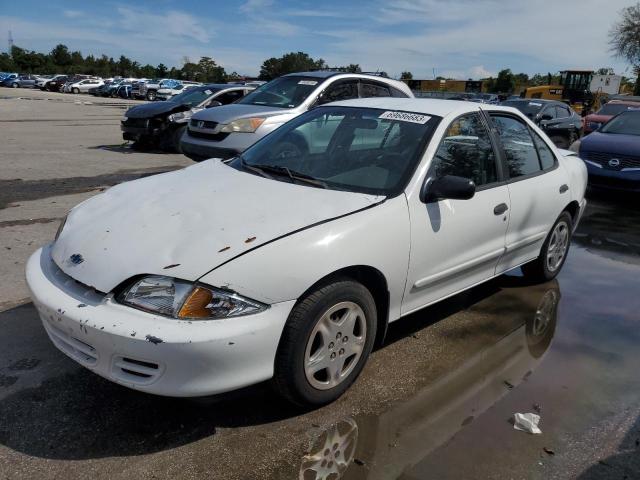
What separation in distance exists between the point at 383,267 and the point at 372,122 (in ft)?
4.09

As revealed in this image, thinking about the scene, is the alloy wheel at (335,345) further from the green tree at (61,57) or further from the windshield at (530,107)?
the green tree at (61,57)

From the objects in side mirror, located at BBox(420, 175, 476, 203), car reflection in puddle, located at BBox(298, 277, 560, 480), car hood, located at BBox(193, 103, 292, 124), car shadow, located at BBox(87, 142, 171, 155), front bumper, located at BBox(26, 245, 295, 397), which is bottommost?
car reflection in puddle, located at BBox(298, 277, 560, 480)

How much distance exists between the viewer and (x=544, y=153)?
4582 mm

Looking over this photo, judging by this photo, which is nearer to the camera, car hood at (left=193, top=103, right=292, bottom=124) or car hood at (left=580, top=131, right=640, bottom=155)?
car hood at (left=193, top=103, right=292, bottom=124)

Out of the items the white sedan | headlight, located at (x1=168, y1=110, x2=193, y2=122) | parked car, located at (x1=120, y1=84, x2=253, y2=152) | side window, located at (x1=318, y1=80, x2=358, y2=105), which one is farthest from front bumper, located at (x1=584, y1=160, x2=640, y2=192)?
headlight, located at (x1=168, y1=110, x2=193, y2=122)

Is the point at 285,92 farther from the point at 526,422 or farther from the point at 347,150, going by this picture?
the point at 526,422

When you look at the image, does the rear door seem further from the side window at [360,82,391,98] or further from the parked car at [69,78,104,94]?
the parked car at [69,78,104,94]

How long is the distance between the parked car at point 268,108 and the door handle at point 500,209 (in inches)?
185

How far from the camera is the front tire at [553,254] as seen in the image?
4719mm

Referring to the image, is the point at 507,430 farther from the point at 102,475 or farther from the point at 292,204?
the point at 102,475

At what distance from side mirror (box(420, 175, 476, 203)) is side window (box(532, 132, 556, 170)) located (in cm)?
164

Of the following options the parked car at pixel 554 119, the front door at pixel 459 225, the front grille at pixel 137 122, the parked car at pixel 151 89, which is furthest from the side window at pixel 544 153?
the parked car at pixel 151 89

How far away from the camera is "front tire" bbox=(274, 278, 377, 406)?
2.59 metres

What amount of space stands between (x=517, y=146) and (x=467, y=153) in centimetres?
75
